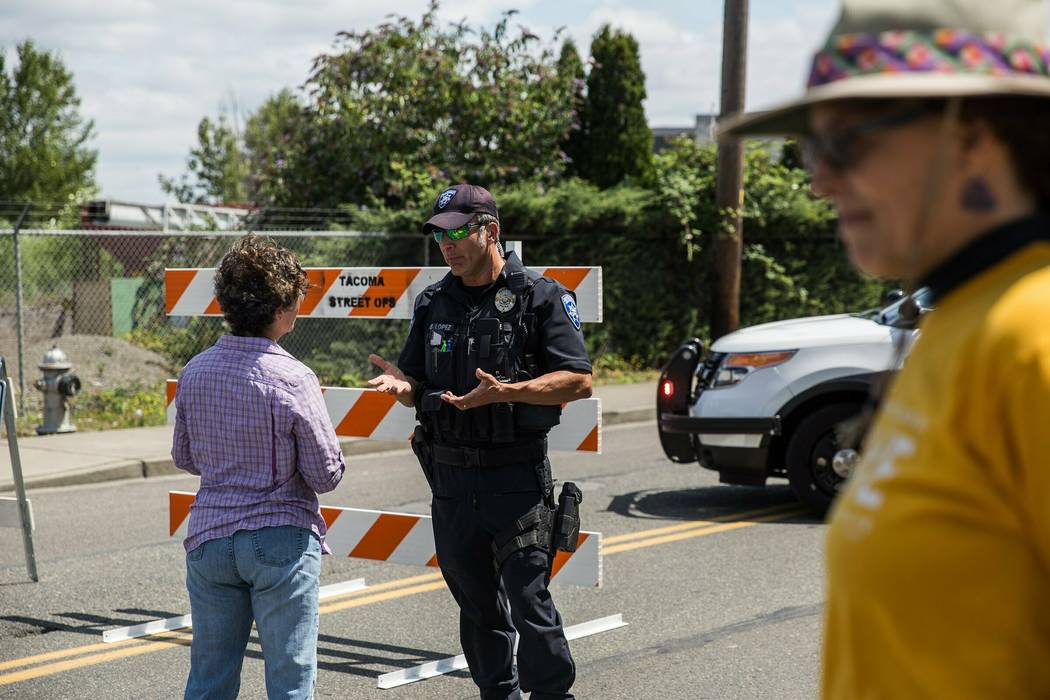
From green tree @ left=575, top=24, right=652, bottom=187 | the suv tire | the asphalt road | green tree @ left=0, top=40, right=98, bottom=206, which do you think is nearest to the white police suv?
the suv tire

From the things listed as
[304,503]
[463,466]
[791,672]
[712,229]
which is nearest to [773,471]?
[791,672]

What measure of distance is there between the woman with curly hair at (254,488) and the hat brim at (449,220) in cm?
66

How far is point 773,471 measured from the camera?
8648mm

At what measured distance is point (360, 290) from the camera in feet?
20.2

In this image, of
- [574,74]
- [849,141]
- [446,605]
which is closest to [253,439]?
[849,141]

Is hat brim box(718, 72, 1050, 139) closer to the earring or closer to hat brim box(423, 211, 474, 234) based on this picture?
the earring

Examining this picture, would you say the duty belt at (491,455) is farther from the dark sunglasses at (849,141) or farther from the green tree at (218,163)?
the green tree at (218,163)

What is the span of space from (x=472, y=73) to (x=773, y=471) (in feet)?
40.4

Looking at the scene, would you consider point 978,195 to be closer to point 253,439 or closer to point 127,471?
point 253,439

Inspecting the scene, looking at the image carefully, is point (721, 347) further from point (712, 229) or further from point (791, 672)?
point (712, 229)

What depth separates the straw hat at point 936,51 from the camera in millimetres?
1313

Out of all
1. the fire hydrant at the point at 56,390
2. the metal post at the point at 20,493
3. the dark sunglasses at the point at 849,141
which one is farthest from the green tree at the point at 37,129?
the dark sunglasses at the point at 849,141

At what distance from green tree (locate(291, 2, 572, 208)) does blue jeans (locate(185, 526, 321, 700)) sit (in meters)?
15.1

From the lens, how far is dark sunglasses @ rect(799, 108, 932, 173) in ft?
4.50
